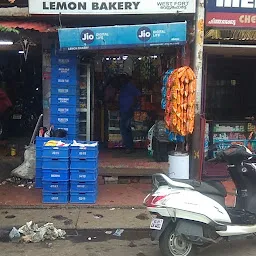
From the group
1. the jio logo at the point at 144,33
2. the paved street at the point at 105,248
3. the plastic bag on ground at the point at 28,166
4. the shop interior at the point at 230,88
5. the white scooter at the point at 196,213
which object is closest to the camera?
the white scooter at the point at 196,213

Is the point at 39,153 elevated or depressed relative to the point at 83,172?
elevated

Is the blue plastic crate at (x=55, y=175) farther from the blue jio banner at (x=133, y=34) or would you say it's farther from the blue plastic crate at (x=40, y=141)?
the blue jio banner at (x=133, y=34)

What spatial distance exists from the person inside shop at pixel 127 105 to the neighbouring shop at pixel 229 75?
1566mm

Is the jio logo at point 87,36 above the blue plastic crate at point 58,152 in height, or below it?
above

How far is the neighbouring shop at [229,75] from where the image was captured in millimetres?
7766

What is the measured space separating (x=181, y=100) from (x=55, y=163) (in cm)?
227

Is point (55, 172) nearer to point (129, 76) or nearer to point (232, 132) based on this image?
point (129, 76)

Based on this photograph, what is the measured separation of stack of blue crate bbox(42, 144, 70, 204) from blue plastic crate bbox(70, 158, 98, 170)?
95 mm

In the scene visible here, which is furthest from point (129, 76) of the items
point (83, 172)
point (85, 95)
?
point (83, 172)

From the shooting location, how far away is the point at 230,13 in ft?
25.4

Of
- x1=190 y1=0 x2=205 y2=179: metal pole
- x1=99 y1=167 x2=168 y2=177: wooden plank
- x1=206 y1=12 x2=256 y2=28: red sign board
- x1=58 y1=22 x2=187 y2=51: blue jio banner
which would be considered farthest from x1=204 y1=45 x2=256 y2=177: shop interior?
x1=58 y1=22 x2=187 y2=51: blue jio banner

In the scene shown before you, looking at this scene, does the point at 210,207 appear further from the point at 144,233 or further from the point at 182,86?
the point at 182,86

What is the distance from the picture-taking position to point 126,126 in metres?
9.62

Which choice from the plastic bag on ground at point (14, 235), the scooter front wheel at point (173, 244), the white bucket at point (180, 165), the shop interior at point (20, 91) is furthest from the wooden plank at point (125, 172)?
the shop interior at point (20, 91)
